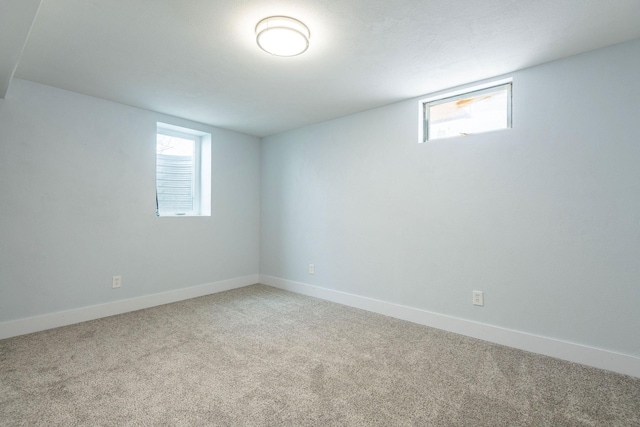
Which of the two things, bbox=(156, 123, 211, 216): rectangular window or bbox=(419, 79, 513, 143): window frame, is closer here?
bbox=(419, 79, 513, 143): window frame

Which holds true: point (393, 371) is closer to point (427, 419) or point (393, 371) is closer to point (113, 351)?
point (427, 419)

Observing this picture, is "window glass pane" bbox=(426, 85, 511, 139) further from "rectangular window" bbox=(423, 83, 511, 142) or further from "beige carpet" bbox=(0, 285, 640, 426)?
"beige carpet" bbox=(0, 285, 640, 426)

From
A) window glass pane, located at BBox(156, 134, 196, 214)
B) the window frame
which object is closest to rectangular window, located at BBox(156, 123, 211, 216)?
window glass pane, located at BBox(156, 134, 196, 214)

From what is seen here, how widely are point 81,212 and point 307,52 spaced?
2.75m

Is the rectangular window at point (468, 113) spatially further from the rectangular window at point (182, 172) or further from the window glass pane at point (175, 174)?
the window glass pane at point (175, 174)

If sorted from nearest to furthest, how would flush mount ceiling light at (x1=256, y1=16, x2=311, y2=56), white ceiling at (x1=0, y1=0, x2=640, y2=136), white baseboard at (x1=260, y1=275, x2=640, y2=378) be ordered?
1. white ceiling at (x1=0, y1=0, x2=640, y2=136)
2. flush mount ceiling light at (x1=256, y1=16, x2=311, y2=56)
3. white baseboard at (x1=260, y1=275, x2=640, y2=378)

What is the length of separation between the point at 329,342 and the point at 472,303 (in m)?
1.37

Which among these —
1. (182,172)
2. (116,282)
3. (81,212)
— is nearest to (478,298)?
(116,282)

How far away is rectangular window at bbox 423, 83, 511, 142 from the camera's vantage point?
8.80 feet

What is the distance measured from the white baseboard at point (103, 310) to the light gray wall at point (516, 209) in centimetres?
159

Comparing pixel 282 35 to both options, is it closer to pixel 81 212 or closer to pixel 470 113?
pixel 470 113

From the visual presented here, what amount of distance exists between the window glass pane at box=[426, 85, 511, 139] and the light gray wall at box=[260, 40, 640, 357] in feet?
0.44

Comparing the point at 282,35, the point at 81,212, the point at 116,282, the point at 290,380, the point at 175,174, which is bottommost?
the point at 290,380

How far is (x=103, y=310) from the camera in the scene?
315cm
